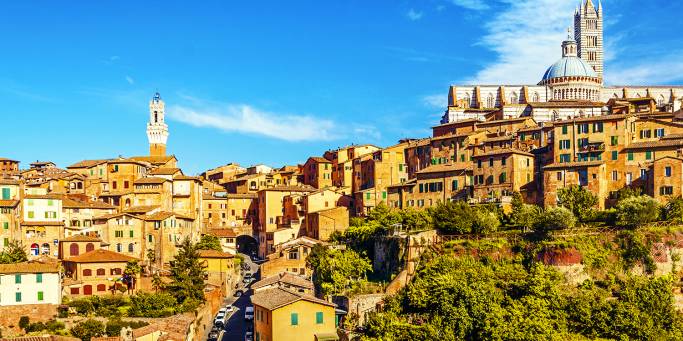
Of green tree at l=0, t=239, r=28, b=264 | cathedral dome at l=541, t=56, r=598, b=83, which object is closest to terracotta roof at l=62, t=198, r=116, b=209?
green tree at l=0, t=239, r=28, b=264

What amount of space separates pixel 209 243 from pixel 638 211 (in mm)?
39129

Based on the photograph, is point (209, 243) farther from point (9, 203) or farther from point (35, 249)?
point (9, 203)

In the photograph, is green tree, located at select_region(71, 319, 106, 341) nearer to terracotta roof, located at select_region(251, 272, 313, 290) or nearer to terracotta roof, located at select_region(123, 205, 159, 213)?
terracotta roof, located at select_region(251, 272, 313, 290)

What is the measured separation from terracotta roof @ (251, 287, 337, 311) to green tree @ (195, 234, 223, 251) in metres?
22.4

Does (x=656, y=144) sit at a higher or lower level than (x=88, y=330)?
higher

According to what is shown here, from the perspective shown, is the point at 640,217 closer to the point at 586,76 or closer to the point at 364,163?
the point at 364,163

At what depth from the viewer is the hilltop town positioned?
54094mm

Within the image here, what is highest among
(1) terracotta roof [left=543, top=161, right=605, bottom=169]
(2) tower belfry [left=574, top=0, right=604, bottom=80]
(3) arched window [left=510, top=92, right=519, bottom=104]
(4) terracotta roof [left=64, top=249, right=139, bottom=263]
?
(2) tower belfry [left=574, top=0, right=604, bottom=80]

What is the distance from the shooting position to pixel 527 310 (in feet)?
158

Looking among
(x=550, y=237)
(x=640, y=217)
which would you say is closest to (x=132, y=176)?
(x=550, y=237)

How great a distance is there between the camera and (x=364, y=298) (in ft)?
177

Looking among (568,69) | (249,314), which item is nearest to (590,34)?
(568,69)

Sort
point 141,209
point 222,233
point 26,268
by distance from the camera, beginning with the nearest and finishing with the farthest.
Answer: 1. point 26,268
2. point 141,209
3. point 222,233

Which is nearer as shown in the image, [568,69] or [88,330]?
[88,330]
